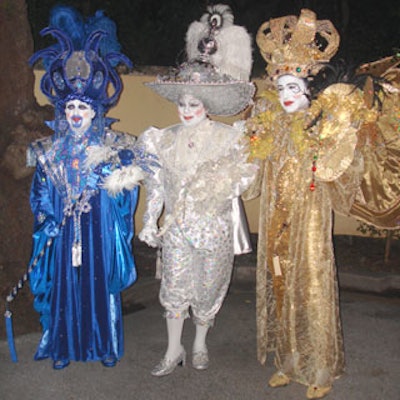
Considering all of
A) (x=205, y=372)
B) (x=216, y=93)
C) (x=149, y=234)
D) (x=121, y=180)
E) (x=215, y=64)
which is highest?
(x=215, y=64)

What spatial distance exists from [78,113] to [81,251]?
35.8 inches

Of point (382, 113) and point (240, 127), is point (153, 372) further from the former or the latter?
point (382, 113)

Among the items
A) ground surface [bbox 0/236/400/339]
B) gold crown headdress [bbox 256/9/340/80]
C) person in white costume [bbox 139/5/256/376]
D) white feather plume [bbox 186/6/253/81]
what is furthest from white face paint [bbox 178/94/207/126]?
ground surface [bbox 0/236/400/339]

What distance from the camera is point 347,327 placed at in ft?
14.9

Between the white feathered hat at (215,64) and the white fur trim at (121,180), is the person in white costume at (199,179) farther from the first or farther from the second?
the white fur trim at (121,180)

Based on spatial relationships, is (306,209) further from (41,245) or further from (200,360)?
(41,245)

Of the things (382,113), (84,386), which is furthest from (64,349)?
(382,113)

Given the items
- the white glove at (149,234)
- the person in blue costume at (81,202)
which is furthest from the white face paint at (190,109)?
the white glove at (149,234)

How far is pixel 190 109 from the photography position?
3404mm

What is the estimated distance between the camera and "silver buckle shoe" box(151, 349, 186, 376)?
3627 mm

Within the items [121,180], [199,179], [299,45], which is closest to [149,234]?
[121,180]

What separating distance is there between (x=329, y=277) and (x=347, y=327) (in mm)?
1541

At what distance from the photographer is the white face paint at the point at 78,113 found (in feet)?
11.0

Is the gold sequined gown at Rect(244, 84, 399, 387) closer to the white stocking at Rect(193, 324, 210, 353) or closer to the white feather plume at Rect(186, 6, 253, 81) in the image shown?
the white feather plume at Rect(186, 6, 253, 81)
